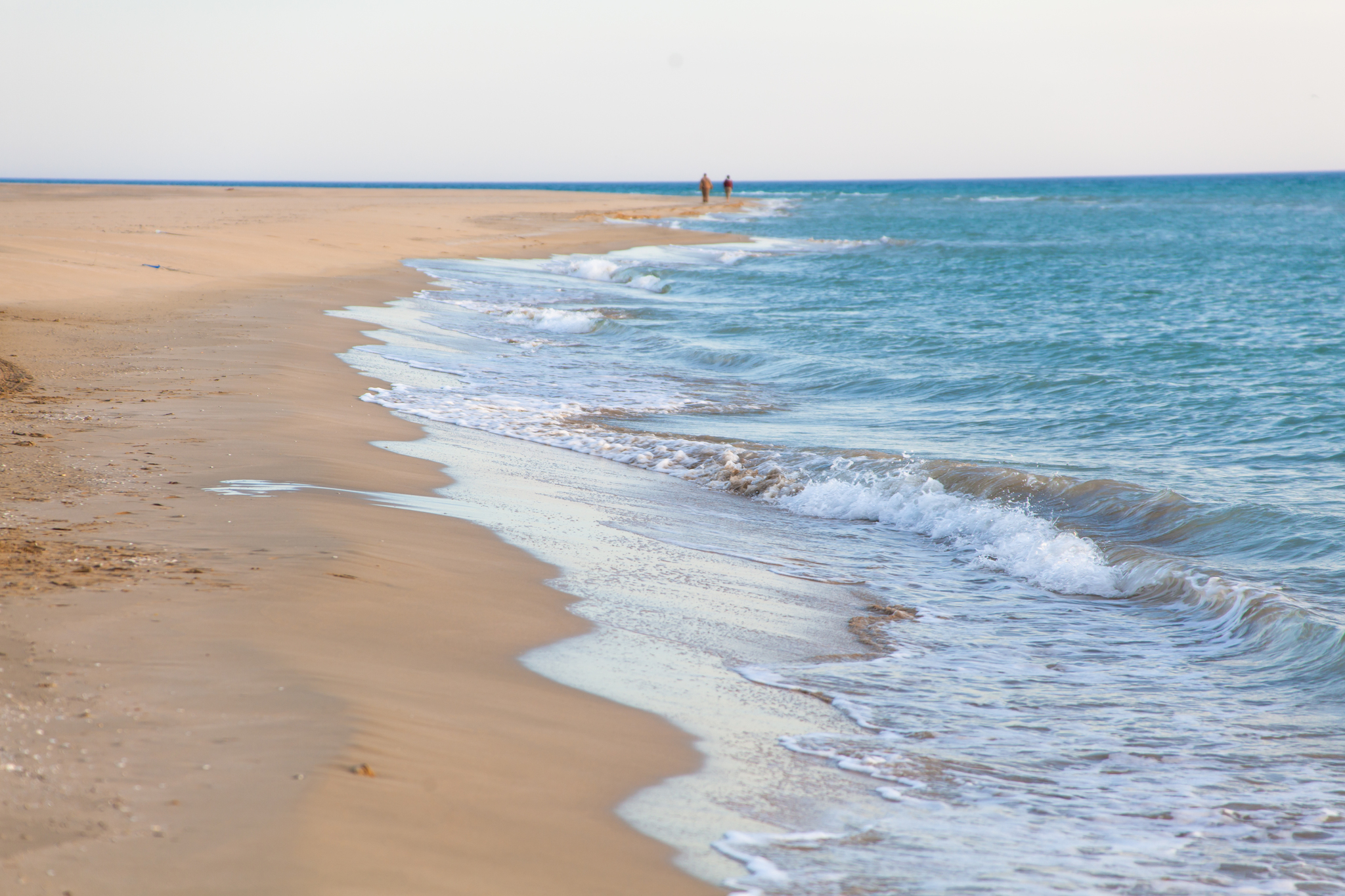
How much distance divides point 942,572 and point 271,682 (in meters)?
4.28

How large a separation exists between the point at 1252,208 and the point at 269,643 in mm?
76459

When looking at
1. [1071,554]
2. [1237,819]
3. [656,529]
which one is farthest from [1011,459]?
[1237,819]

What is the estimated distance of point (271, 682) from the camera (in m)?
3.31

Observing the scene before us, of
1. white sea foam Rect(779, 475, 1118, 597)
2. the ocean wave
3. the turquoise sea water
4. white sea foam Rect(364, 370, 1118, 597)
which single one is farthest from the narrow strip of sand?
white sea foam Rect(779, 475, 1118, 597)

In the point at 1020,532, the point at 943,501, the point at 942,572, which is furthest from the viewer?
the point at 943,501

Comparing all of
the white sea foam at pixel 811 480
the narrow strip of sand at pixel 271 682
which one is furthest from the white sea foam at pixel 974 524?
the narrow strip of sand at pixel 271 682

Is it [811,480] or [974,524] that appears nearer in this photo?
[974,524]

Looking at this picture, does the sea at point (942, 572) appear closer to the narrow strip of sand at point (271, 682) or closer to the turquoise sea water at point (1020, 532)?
the turquoise sea water at point (1020, 532)

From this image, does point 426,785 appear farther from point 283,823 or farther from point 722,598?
point 722,598

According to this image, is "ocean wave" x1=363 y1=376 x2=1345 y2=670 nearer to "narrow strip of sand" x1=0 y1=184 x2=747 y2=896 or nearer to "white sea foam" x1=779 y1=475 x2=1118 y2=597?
"white sea foam" x1=779 y1=475 x2=1118 y2=597

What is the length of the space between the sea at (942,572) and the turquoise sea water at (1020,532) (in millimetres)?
23

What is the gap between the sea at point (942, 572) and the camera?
3.25 meters

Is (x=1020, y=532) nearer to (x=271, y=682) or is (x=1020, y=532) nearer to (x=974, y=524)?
(x=974, y=524)

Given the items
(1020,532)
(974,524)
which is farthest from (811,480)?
(1020,532)
